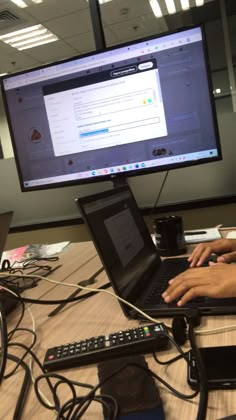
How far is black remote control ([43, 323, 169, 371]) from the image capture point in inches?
22.0

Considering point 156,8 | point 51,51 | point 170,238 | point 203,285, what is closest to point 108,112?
point 170,238

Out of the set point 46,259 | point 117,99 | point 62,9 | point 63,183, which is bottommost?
point 46,259

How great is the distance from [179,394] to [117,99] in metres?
1.12

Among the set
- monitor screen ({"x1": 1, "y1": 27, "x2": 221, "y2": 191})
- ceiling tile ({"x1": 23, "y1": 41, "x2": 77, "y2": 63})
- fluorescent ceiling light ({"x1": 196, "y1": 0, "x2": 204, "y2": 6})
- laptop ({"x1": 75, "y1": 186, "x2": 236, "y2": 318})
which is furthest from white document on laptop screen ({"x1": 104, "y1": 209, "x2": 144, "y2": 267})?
ceiling tile ({"x1": 23, "y1": 41, "x2": 77, "y2": 63})

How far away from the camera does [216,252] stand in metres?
1.00

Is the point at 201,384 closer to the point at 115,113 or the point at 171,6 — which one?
the point at 115,113

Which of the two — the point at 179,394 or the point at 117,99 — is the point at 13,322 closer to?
the point at 179,394

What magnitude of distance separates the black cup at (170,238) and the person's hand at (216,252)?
0.13 m

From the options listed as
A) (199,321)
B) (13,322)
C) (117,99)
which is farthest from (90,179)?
(199,321)

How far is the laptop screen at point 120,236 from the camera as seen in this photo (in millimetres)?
733

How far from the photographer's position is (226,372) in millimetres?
455

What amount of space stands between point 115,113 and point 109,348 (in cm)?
100

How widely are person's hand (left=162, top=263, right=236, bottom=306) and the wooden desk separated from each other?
0.16 feet

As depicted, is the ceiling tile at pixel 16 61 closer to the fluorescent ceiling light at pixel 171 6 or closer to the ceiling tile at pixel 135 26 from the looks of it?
the ceiling tile at pixel 135 26
